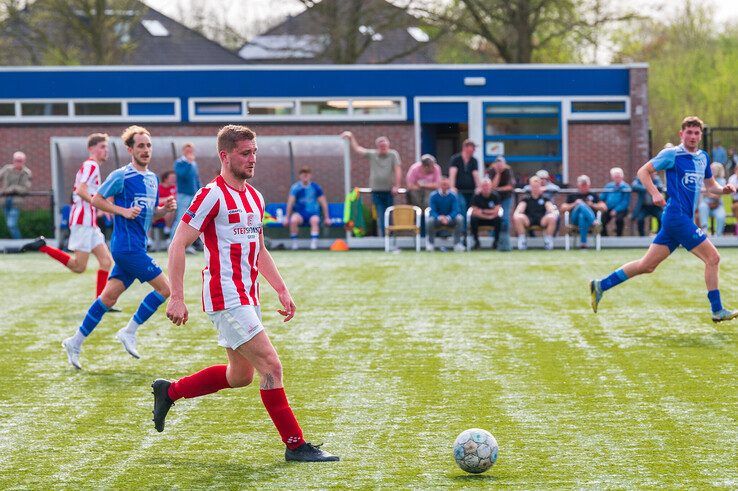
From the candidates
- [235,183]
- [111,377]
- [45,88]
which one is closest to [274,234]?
[45,88]

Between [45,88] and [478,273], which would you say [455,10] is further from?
[478,273]

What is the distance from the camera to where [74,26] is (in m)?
36.8

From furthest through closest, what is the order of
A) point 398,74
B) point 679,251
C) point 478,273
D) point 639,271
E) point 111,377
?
point 398,74 → point 679,251 → point 478,273 → point 639,271 → point 111,377

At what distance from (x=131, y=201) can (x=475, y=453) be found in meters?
4.50

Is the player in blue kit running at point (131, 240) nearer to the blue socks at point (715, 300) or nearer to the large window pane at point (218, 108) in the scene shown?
→ the blue socks at point (715, 300)

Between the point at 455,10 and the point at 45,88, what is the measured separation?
13157mm

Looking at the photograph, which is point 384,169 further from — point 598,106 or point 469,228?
point 598,106

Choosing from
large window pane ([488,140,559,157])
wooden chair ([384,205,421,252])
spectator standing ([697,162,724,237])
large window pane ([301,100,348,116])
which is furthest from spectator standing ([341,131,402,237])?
spectator standing ([697,162,724,237])

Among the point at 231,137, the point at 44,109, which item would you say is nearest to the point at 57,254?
the point at 231,137

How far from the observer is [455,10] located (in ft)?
115

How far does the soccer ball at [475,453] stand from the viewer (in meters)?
5.32

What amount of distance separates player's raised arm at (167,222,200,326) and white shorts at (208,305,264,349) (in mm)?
157

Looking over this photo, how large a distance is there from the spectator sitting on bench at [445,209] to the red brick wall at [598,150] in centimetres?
624

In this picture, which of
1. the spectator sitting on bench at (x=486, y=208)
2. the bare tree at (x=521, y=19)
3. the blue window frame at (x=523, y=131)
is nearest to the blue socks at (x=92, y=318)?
the spectator sitting on bench at (x=486, y=208)
